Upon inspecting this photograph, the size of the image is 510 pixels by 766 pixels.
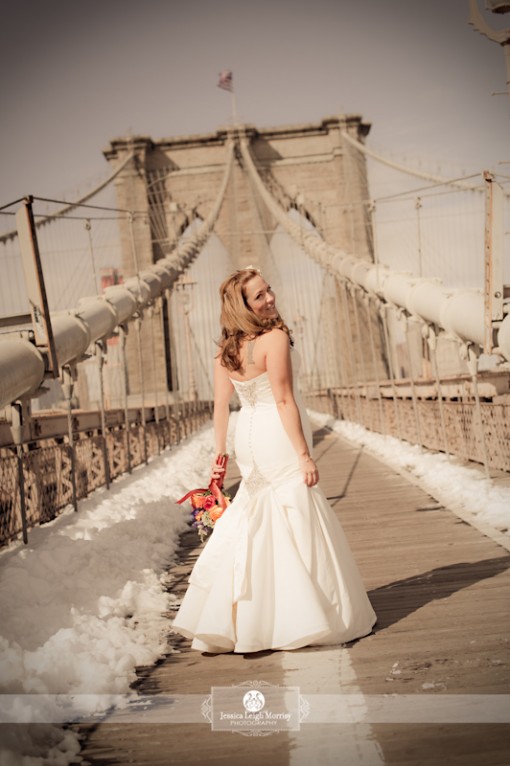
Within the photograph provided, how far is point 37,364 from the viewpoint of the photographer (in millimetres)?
6180

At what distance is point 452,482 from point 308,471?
5132 mm

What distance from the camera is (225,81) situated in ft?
125

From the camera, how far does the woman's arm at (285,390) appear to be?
3.73 m

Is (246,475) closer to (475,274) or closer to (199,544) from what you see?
(199,544)

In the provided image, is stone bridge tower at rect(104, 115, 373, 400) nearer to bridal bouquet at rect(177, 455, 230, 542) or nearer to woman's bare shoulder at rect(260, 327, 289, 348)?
bridal bouquet at rect(177, 455, 230, 542)

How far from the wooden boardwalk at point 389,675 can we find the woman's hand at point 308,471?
730 millimetres

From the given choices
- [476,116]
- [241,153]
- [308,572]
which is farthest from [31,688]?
[241,153]

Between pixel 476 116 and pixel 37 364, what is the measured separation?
4.57 meters

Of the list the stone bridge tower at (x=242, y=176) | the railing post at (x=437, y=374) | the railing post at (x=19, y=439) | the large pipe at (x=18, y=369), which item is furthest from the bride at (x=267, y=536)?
the stone bridge tower at (x=242, y=176)

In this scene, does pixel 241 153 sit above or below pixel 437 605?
above

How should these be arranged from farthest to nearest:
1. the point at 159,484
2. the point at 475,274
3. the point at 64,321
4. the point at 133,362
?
the point at 133,362, the point at 475,274, the point at 159,484, the point at 64,321

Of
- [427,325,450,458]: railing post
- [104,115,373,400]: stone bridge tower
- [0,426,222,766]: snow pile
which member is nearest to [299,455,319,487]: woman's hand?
[0,426,222,766]: snow pile

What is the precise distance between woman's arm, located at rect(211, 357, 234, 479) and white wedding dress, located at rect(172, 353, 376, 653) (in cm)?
9

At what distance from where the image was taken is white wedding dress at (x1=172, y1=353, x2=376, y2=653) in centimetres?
354
